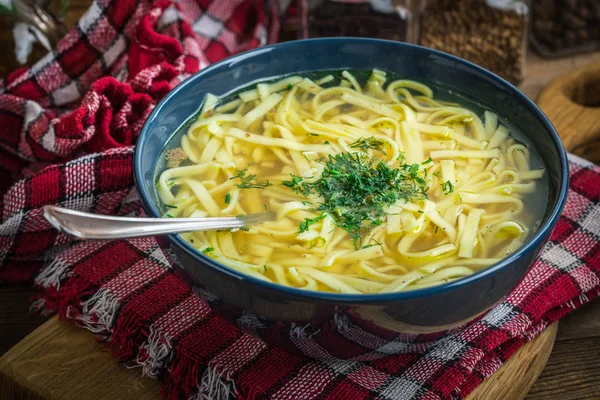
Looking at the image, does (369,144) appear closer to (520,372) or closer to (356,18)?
(520,372)

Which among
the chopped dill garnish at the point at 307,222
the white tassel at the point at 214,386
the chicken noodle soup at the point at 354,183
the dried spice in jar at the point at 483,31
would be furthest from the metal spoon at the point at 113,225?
the dried spice in jar at the point at 483,31

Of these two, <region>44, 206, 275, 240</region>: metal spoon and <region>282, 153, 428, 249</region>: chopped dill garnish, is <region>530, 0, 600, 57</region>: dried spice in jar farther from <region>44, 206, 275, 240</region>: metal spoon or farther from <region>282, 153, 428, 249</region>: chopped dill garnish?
<region>44, 206, 275, 240</region>: metal spoon

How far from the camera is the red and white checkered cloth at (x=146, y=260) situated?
2.51 metres

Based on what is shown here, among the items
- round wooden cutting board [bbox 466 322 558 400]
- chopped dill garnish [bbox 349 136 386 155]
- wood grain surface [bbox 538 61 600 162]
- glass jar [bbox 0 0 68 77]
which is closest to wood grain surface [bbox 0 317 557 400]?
round wooden cutting board [bbox 466 322 558 400]

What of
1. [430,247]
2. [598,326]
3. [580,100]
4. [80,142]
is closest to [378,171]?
[430,247]

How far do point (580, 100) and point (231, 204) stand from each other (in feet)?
7.76

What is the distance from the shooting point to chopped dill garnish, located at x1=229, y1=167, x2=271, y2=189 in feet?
9.09

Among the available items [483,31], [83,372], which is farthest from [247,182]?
[483,31]

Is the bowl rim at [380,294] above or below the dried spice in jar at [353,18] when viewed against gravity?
below

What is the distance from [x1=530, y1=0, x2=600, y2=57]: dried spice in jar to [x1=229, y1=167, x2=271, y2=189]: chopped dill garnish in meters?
2.86

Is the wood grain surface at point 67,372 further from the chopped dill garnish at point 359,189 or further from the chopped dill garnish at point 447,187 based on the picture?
the chopped dill garnish at point 447,187

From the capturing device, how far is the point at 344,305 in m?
2.05

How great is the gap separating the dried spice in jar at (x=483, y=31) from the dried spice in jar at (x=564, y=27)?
15.5 inches

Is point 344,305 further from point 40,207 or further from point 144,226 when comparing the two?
point 40,207
